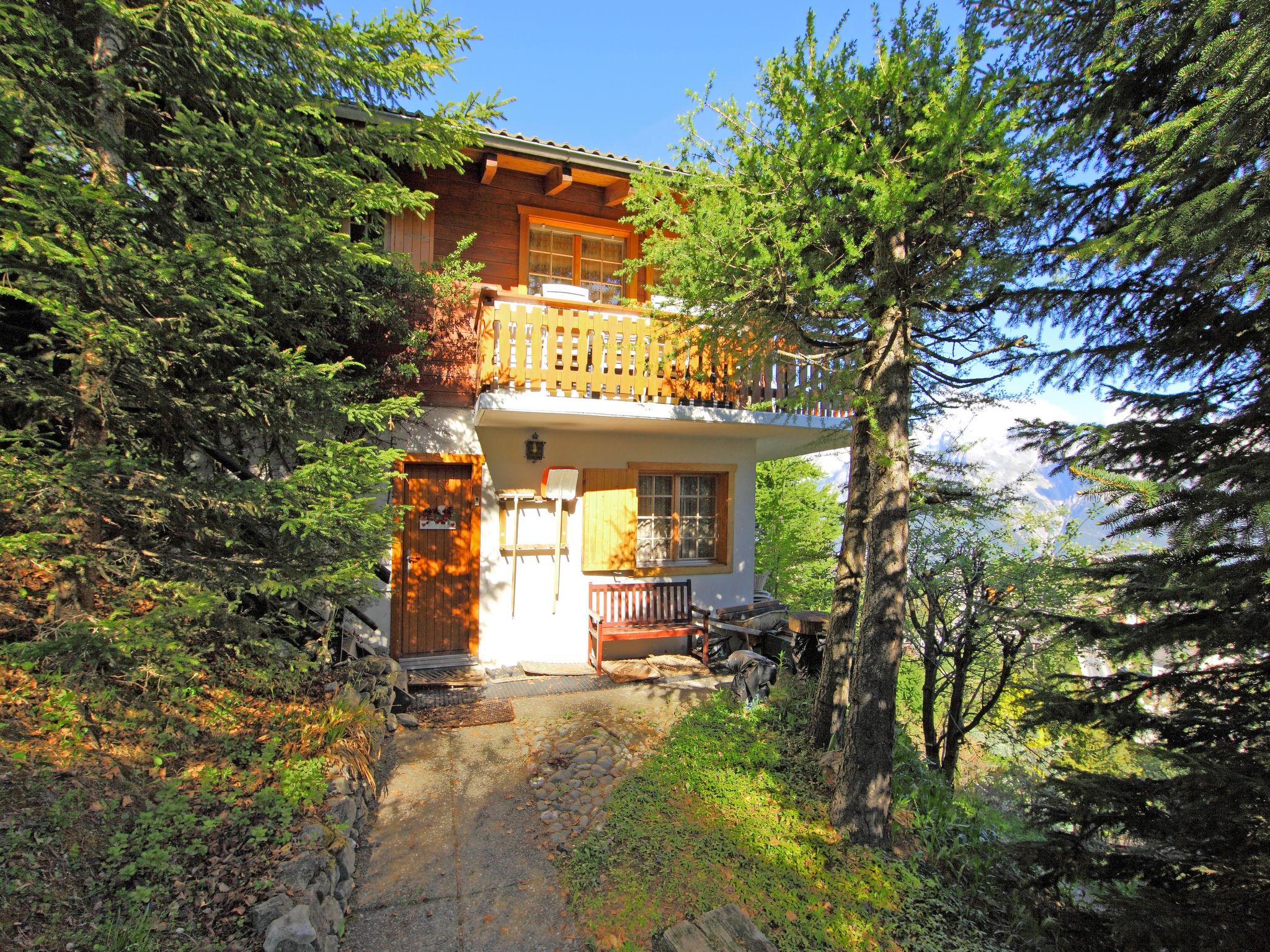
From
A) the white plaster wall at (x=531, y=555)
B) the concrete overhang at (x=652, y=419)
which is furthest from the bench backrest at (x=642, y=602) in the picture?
the concrete overhang at (x=652, y=419)

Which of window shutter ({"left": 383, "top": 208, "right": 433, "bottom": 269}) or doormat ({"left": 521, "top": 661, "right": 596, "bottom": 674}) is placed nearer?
doormat ({"left": 521, "top": 661, "right": 596, "bottom": 674})

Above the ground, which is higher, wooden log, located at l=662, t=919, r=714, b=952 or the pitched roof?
the pitched roof

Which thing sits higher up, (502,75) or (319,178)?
(502,75)

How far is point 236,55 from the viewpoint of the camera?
3637 millimetres

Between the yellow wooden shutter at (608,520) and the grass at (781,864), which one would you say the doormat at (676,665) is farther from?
the grass at (781,864)

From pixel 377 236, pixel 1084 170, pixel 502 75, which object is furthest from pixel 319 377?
pixel 1084 170

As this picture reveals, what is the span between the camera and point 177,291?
3141 mm

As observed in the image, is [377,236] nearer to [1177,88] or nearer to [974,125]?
[974,125]

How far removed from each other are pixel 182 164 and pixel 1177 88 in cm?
535

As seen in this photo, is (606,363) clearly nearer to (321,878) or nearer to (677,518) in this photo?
(677,518)

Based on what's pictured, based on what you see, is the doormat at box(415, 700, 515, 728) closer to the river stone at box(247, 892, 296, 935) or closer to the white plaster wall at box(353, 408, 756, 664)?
the white plaster wall at box(353, 408, 756, 664)

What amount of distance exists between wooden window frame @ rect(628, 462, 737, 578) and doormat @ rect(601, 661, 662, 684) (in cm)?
119

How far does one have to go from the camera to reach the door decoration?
22.5 feet

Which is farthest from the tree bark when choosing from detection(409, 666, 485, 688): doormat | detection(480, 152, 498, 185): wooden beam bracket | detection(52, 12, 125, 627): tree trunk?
detection(480, 152, 498, 185): wooden beam bracket
